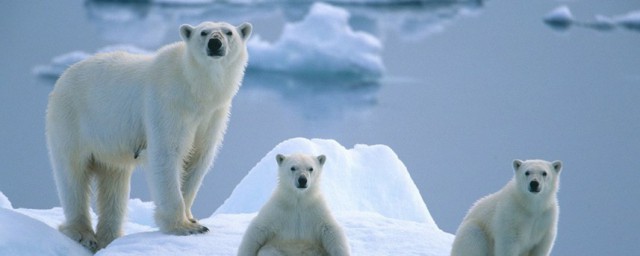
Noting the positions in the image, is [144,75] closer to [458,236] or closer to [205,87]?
[205,87]

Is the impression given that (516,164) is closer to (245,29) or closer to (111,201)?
(245,29)

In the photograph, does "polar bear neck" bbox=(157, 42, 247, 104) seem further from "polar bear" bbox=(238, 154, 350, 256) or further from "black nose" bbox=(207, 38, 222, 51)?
"polar bear" bbox=(238, 154, 350, 256)

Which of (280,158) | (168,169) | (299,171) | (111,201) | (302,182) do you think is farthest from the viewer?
(111,201)

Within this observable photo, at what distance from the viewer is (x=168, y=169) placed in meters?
6.70

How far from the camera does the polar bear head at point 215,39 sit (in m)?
6.40

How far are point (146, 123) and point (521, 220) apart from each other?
262 cm

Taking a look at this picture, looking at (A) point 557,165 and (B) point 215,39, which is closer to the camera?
(A) point 557,165

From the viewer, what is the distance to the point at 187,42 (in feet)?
21.7

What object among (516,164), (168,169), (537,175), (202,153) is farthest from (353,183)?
(537,175)

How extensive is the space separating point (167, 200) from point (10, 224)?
3.75ft

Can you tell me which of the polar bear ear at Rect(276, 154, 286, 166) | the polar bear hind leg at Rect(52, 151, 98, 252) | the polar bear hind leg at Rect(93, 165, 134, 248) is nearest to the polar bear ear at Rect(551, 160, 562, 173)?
the polar bear ear at Rect(276, 154, 286, 166)

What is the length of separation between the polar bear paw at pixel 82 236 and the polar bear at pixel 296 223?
2.21 m

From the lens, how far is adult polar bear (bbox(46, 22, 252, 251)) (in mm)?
6605

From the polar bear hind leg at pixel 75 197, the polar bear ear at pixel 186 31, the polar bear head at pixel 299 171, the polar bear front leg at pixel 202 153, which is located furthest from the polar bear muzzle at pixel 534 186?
the polar bear hind leg at pixel 75 197
